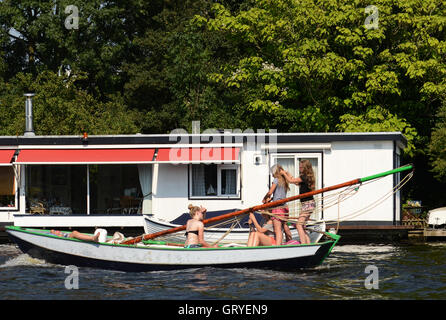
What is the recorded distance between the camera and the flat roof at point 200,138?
24.1 metres

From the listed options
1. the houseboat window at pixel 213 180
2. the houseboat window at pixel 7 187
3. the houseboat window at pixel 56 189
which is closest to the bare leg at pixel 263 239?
the houseboat window at pixel 213 180

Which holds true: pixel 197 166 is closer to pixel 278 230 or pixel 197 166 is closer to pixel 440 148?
pixel 278 230

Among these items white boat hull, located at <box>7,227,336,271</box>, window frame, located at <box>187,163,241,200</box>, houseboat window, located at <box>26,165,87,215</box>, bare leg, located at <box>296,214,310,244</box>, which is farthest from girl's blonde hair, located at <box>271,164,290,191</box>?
houseboat window, located at <box>26,165,87,215</box>

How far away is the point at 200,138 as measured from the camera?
2448cm

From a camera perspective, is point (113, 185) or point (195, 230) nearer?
point (195, 230)

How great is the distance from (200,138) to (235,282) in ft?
30.0

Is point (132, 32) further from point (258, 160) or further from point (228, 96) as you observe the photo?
point (258, 160)

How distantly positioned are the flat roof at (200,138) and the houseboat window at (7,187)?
3.18ft

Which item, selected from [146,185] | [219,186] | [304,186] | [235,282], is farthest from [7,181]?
[235,282]

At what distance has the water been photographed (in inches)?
584

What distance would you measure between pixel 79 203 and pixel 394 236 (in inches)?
483

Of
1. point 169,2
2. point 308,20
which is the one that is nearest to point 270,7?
point 308,20

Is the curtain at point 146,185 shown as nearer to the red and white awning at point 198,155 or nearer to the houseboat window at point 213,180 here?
the red and white awning at point 198,155

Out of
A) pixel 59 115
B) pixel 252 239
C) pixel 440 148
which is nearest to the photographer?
pixel 252 239
